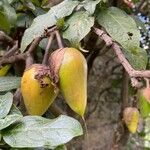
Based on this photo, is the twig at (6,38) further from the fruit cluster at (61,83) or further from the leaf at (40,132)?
the leaf at (40,132)

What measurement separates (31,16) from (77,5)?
288 millimetres

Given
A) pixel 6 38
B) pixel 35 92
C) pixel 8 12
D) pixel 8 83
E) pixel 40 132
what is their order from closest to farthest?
pixel 40 132 < pixel 35 92 < pixel 8 83 < pixel 8 12 < pixel 6 38

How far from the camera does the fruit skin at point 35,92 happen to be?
26.6 inches

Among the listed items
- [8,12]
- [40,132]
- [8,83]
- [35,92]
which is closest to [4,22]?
[8,12]

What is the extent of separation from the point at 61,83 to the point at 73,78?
0.02 metres

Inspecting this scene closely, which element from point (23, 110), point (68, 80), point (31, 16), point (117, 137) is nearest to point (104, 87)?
point (117, 137)

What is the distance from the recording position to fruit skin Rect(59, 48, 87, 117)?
65 centimetres

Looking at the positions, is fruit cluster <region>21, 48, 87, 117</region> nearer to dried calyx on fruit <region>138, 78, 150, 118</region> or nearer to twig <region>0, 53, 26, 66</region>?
dried calyx on fruit <region>138, 78, 150, 118</region>

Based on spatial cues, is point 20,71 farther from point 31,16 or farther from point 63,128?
point 63,128

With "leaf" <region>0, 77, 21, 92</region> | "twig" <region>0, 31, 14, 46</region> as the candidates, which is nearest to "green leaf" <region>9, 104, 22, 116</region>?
"leaf" <region>0, 77, 21, 92</region>

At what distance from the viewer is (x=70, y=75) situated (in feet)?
2.11

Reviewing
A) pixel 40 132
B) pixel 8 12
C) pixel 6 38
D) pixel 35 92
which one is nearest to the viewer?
pixel 40 132

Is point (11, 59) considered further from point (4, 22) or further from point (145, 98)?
point (145, 98)

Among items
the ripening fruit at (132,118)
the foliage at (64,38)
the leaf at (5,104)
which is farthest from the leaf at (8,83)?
the ripening fruit at (132,118)
